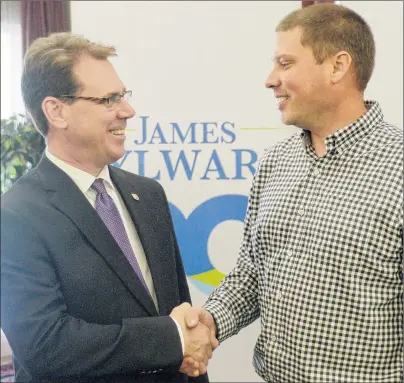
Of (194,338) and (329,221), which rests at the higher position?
(329,221)

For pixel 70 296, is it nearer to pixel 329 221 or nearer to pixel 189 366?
pixel 189 366

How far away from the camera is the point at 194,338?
1.84m

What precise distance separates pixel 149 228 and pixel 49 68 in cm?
57

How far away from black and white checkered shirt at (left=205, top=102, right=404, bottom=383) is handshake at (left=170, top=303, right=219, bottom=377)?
17 cm

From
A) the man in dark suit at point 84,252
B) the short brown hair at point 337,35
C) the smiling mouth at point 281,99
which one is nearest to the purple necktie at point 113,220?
the man in dark suit at point 84,252

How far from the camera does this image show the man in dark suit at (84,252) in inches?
63.6

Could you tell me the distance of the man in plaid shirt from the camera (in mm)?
1611

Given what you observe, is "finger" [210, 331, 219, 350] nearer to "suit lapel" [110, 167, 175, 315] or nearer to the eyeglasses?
"suit lapel" [110, 167, 175, 315]

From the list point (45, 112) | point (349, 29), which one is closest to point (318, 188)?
point (349, 29)

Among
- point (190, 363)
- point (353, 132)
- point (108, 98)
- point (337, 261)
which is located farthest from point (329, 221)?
point (108, 98)

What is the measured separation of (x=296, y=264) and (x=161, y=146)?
653 mm

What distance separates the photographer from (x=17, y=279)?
1598mm

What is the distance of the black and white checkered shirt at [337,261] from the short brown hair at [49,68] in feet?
2.36

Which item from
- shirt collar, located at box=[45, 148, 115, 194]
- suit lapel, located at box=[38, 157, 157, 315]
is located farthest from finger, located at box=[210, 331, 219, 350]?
shirt collar, located at box=[45, 148, 115, 194]
